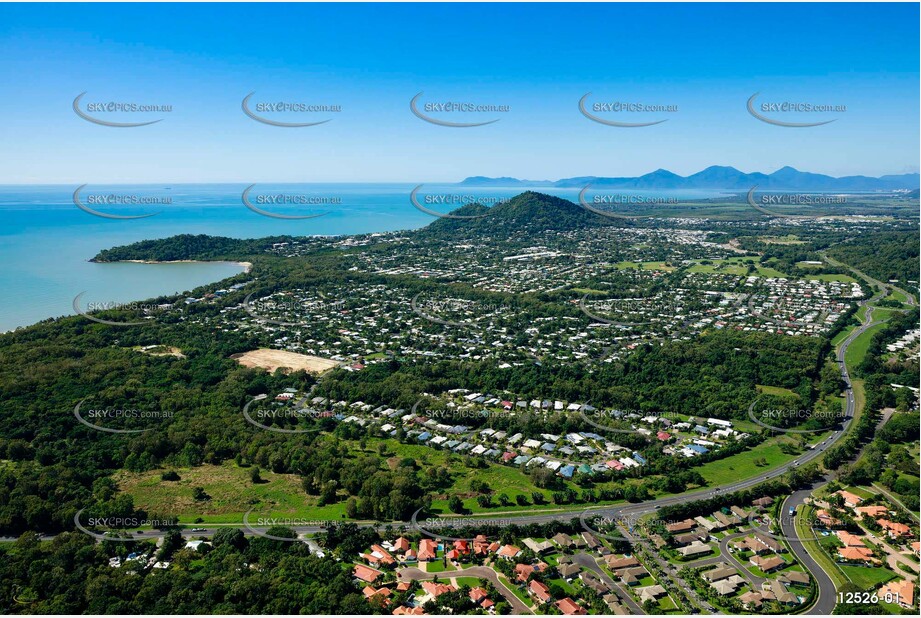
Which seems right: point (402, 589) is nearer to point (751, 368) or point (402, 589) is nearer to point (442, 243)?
point (751, 368)

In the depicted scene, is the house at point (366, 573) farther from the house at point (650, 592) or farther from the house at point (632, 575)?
the house at point (650, 592)

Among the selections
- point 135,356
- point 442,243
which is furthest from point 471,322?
point 442,243

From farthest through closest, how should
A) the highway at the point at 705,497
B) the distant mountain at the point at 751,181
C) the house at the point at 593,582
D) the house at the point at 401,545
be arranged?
1. the distant mountain at the point at 751,181
2. the house at the point at 401,545
3. the highway at the point at 705,497
4. the house at the point at 593,582

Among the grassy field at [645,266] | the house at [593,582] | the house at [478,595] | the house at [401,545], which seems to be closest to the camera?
the house at [478,595]

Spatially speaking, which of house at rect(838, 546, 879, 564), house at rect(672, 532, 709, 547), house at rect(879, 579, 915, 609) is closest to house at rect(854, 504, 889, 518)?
house at rect(838, 546, 879, 564)

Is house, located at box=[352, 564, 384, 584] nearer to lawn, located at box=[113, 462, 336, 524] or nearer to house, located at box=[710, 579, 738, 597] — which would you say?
lawn, located at box=[113, 462, 336, 524]

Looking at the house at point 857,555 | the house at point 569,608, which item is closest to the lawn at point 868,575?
the house at point 857,555
